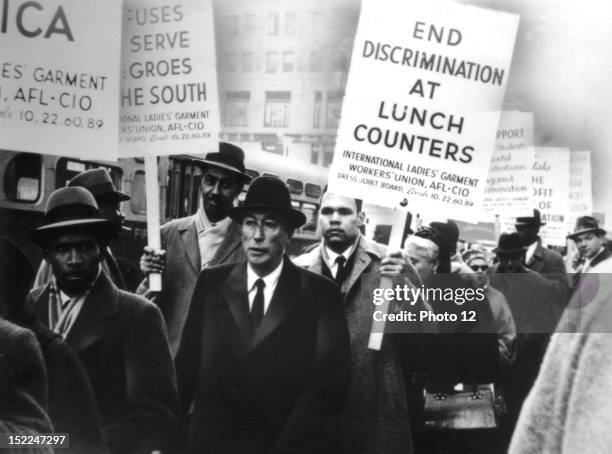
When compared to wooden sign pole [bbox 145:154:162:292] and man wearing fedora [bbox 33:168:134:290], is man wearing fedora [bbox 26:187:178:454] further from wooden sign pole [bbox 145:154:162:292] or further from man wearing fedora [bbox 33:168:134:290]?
wooden sign pole [bbox 145:154:162:292]

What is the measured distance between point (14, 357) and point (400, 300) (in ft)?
6.57

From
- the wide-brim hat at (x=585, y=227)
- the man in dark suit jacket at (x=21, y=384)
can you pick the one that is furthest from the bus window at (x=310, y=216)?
the man in dark suit jacket at (x=21, y=384)

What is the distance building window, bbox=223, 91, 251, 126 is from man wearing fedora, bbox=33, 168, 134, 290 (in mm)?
690

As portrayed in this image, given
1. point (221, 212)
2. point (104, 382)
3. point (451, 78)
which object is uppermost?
point (451, 78)

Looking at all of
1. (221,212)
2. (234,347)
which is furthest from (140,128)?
(234,347)

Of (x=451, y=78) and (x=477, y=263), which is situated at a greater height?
(x=451, y=78)

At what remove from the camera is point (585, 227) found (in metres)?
4.12

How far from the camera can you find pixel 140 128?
405 centimetres

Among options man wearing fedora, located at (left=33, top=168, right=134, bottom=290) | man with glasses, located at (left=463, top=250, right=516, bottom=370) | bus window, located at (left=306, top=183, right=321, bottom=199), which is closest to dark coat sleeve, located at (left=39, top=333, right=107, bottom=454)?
man wearing fedora, located at (left=33, top=168, right=134, bottom=290)

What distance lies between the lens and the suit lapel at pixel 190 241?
412cm

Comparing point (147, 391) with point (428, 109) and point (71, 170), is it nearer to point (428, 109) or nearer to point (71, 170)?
point (71, 170)

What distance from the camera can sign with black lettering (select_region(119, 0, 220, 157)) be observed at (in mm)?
4016

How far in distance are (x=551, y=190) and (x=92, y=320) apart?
257cm

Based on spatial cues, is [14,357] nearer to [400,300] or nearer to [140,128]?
[140,128]
